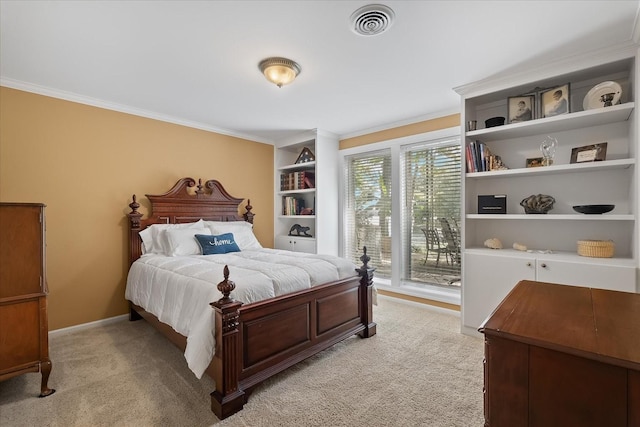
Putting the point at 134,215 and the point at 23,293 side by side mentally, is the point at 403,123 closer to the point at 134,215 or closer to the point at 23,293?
the point at 134,215

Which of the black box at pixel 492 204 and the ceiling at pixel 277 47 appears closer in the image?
the ceiling at pixel 277 47

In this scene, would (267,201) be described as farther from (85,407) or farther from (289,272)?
(85,407)

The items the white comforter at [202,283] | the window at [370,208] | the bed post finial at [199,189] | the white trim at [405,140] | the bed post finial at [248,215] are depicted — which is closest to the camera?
the white comforter at [202,283]

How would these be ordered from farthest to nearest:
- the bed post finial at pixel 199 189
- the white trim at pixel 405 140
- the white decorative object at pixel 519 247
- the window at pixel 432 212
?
the bed post finial at pixel 199 189, the window at pixel 432 212, the white trim at pixel 405 140, the white decorative object at pixel 519 247

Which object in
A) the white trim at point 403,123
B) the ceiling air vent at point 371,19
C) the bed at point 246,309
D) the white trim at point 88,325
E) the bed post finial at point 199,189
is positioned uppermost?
the ceiling air vent at point 371,19

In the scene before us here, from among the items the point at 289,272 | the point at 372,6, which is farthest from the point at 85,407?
the point at 372,6

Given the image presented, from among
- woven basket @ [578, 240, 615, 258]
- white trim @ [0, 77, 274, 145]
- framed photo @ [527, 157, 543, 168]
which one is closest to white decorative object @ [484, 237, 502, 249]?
woven basket @ [578, 240, 615, 258]

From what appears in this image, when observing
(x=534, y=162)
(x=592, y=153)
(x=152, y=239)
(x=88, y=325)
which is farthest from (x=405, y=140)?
(x=88, y=325)

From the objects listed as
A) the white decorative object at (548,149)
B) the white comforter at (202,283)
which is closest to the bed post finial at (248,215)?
the white comforter at (202,283)

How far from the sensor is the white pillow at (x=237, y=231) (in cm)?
382

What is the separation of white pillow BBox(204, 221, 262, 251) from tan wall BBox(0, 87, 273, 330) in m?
0.74

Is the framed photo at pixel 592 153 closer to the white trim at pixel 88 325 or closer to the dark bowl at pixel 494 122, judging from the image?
the dark bowl at pixel 494 122

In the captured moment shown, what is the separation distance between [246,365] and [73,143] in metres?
2.83

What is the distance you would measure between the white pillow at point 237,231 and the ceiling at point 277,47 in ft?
4.76
